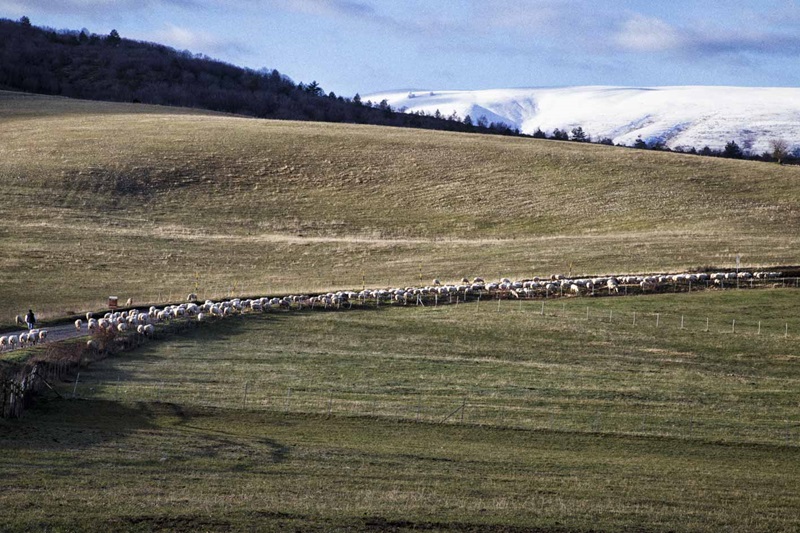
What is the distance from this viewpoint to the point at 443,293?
44938 millimetres

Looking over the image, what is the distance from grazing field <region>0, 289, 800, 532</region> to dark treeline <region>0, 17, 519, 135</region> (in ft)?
300

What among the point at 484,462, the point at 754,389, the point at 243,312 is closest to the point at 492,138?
the point at 243,312

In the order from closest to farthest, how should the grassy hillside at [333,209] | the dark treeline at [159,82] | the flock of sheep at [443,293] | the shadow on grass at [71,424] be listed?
1. the shadow on grass at [71,424]
2. the flock of sheep at [443,293]
3. the grassy hillside at [333,209]
4. the dark treeline at [159,82]

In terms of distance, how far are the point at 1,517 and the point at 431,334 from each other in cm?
2142

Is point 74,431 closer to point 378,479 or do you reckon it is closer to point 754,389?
point 378,479

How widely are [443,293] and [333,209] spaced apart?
22.8 meters

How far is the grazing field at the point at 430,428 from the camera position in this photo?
19.7 metres

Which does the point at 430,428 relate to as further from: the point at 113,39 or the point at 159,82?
the point at 113,39

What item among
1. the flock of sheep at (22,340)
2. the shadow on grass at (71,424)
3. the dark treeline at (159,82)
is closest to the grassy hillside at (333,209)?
the flock of sheep at (22,340)

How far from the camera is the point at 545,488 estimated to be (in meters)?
21.5

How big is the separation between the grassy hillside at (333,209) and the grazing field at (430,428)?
1128 centimetres

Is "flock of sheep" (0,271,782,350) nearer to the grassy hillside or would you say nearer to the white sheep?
the white sheep

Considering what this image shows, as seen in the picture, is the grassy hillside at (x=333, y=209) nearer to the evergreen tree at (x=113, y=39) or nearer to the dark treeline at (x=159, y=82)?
the dark treeline at (x=159, y=82)

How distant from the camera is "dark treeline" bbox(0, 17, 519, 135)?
135125mm
